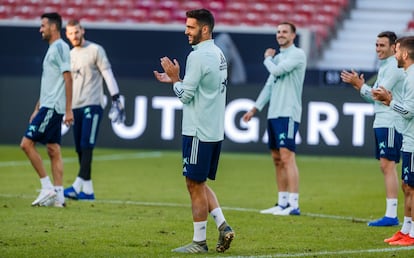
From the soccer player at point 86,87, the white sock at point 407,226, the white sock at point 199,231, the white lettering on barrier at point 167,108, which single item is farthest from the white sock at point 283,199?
the white lettering on barrier at point 167,108

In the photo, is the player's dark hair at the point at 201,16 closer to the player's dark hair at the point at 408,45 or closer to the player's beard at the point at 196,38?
the player's beard at the point at 196,38

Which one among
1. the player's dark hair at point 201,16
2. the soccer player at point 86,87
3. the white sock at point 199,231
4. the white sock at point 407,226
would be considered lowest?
the white sock at point 407,226

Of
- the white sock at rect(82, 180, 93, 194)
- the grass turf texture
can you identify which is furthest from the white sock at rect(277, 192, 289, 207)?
the white sock at rect(82, 180, 93, 194)

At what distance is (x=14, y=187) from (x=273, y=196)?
3.64 m

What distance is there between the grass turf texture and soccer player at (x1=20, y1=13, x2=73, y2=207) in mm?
315

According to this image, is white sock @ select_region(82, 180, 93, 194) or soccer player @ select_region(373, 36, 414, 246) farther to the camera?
white sock @ select_region(82, 180, 93, 194)

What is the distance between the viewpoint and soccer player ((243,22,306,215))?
13734mm

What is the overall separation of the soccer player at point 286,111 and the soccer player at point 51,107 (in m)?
2.45

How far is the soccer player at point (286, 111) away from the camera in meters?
13.7

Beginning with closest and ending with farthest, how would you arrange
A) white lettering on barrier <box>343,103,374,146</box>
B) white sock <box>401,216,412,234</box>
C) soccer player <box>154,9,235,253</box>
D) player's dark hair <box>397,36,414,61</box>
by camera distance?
soccer player <box>154,9,235,253</box>, player's dark hair <box>397,36,414,61</box>, white sock <box>401,216,412,234</box>, white lettering on barrier <box>343,103,374,146</box>

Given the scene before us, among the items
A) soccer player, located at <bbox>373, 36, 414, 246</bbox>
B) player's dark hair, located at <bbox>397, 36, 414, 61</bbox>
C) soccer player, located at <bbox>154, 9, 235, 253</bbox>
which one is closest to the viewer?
soccer player, located at <bbox>154, 9, 235, 253</bbox>

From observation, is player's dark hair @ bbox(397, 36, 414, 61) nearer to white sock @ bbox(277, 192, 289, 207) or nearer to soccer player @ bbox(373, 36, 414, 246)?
soccer player @ bbox(373, 36, 414, 246)

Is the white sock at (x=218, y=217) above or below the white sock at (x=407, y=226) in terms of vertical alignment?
above

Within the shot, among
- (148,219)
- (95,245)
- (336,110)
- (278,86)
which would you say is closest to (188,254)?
(95,245)
